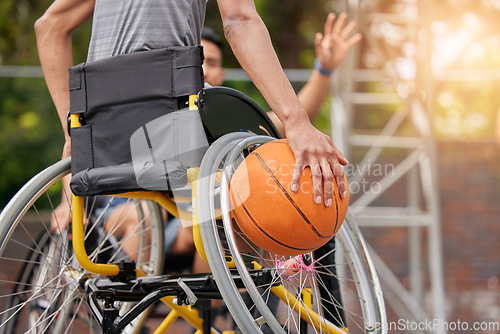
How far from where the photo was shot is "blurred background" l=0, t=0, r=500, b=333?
449 centimetres

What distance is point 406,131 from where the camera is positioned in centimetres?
824

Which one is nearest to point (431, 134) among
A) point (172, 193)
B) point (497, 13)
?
point (172, 193)

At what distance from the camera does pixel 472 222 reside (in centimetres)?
689

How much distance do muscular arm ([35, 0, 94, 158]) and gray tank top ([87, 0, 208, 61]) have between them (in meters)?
0.21

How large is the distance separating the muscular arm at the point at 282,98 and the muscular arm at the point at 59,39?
584 millimetres

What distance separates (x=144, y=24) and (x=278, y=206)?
0.67 meters

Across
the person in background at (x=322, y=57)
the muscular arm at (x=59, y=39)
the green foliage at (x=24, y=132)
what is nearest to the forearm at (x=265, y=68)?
the muscular arm at (x=59, y=39)

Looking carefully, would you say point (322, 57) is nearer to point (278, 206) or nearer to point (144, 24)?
point (144, 24)

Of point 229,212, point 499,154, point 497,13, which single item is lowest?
point 229,212

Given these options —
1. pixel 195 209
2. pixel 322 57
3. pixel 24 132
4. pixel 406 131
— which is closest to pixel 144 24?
pixel 195 209

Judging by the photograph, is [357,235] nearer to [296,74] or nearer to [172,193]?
[172,193]

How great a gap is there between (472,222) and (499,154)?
0.79 meters

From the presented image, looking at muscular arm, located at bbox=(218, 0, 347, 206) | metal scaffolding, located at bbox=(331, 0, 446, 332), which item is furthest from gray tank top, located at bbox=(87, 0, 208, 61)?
metal scaffolding, located at bbox=(331, 0, 446, 332)

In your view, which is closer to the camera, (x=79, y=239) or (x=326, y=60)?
(x=79, y=239)
